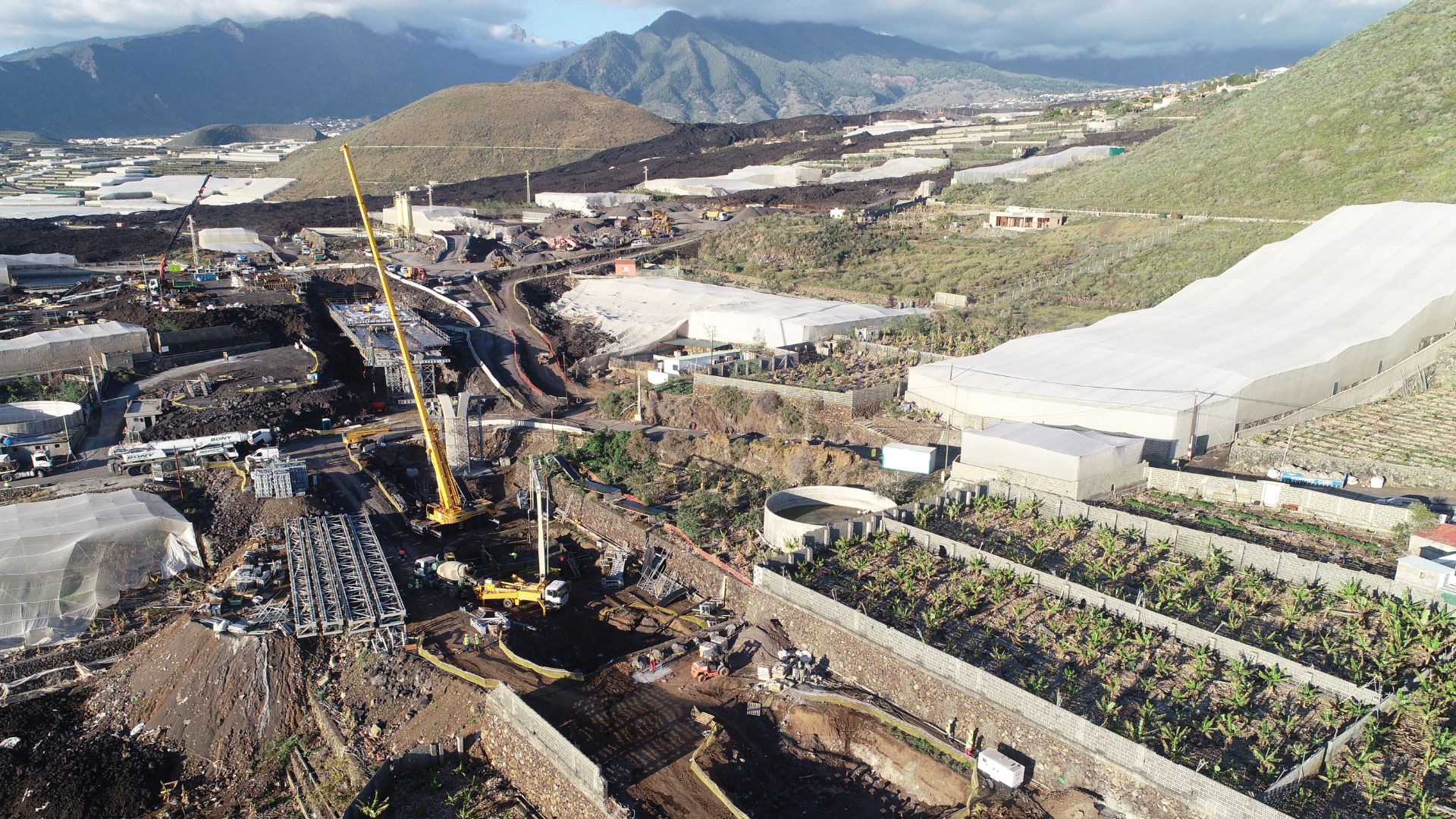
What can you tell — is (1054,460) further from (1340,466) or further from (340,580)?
(340,580)

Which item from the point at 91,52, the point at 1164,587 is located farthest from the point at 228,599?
the point at 91,52

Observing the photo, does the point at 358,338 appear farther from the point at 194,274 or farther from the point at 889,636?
the point at 889,636

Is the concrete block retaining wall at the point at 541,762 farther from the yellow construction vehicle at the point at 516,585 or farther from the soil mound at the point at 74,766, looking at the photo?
the soil mound at the point at 74,766

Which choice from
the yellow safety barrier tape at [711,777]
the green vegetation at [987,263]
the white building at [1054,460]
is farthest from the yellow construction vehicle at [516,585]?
the green vegetation at [987,263]

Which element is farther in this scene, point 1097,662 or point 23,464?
point 23,464

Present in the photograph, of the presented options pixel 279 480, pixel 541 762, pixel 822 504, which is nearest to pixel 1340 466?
pixel 822 504

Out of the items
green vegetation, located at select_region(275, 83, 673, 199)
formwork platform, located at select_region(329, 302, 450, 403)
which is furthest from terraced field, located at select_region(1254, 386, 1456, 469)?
green vegetation, located at select_region(275, 83, 673, 199)

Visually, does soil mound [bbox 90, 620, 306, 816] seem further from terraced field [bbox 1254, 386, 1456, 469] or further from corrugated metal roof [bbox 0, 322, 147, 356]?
terraced field [bbox 1254, 386, 1456, 469]
